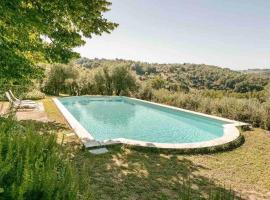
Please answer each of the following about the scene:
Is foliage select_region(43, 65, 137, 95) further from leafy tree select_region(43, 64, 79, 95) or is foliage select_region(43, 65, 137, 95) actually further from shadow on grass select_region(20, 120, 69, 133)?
shadow on grass select_region(20, 120, 69, 133)

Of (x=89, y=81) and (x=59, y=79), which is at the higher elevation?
(x=59, y=79)

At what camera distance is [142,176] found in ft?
21.2

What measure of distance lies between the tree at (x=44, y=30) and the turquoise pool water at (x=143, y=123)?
5150 millimetres

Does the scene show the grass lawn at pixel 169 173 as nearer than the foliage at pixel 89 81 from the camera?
Yes

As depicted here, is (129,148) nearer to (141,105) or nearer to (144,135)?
(144,135)

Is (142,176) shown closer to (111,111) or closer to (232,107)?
(232,107)

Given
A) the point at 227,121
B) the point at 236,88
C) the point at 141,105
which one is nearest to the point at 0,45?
the point at 227,121

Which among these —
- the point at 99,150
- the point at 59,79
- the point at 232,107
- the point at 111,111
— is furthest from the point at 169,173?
the point at 59,79

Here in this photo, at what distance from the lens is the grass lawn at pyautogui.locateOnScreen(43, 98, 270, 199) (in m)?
5.70

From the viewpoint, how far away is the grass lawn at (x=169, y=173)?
5.70m

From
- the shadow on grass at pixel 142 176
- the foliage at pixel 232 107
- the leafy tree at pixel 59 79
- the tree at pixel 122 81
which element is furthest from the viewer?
the leafy tree at pixel 59 79

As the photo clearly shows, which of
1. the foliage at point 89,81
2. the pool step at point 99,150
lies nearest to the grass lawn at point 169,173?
the pool step at point 99,150

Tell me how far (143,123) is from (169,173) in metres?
10.1

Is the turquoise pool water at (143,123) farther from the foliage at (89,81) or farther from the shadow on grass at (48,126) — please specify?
the foliage at (89,81)
